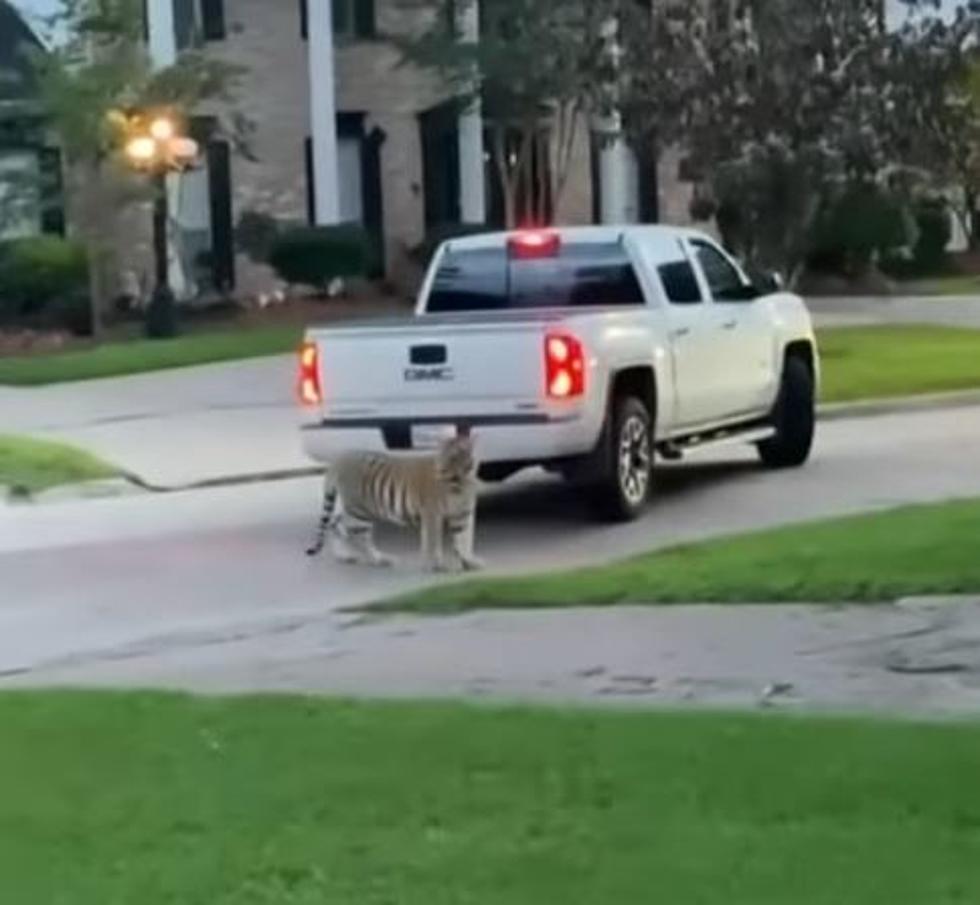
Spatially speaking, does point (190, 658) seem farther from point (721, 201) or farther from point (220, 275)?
point (220, 275)

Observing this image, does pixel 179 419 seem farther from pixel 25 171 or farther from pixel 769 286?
pixel 25 171

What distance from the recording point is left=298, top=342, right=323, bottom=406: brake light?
16.5 m

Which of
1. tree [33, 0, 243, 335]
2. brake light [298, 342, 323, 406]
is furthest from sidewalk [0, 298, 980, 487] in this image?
tree [33, 0, 243, 335]

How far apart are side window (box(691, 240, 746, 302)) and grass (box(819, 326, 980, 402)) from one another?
5.69 meters

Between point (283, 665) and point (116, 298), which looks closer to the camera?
point (283, 665)

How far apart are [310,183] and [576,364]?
2814 cm

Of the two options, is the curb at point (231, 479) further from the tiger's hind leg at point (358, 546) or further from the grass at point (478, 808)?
the grass at point (478, 808)

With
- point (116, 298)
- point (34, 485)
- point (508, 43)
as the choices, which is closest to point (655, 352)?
point (34, 485)

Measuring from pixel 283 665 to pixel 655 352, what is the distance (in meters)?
6.57

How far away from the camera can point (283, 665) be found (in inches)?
437

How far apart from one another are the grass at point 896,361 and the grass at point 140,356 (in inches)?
274

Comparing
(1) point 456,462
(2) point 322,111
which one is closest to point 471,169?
(2) point 322,111

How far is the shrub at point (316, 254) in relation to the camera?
4078 cm

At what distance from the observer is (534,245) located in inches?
709
